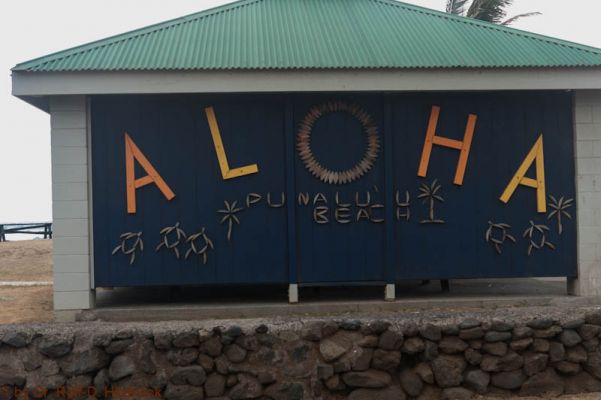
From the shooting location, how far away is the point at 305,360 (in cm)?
611

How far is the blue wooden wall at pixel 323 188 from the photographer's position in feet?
25.8

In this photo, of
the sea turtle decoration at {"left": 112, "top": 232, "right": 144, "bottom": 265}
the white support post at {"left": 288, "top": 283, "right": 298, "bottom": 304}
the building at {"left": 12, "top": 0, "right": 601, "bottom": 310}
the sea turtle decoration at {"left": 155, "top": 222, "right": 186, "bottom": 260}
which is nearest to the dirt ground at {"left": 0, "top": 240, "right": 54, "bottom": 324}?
the building at {"left": 12, "top": 0, "right": 601, "bottom": 310}

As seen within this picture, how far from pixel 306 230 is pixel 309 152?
106cm

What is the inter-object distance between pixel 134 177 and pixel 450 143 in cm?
433

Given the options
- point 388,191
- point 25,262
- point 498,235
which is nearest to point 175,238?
point 388,191

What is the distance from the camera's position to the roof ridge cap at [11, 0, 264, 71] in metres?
7.77

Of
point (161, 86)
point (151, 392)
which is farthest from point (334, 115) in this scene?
point (151, 392)

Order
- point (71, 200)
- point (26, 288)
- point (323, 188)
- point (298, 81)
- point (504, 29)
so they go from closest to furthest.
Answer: point (298, 81) < point (71, 200) < point (323, 188) < point (504, 29) < point (26, 288)

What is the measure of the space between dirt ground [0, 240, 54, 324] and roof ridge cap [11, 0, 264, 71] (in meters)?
3.42

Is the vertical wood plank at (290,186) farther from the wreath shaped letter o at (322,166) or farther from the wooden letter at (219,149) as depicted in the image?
the wooden letter at (219,149)

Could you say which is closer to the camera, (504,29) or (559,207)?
(559,207)

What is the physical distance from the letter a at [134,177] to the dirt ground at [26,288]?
2025 mm

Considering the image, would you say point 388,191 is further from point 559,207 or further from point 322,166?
point 559,207

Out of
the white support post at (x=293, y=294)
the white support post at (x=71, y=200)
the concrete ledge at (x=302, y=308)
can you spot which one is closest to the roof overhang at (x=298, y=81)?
the white support post at (x=71, y=200)
